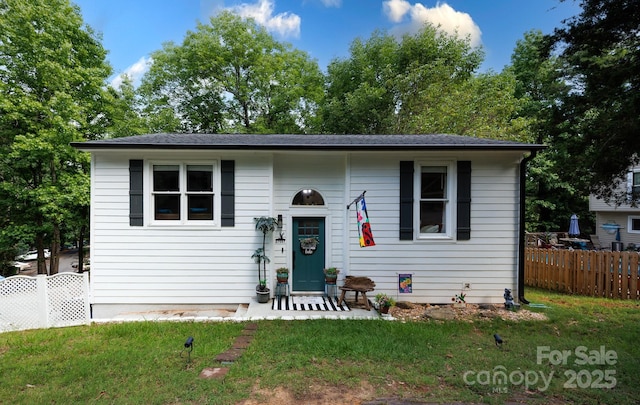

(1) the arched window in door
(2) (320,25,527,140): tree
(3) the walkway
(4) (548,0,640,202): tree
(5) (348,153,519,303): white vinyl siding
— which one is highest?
(2) (320,25,527,140): tree

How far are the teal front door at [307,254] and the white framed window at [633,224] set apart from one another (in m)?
17.4

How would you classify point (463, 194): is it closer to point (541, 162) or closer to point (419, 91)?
point (419, 91)

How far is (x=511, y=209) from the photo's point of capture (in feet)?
19.6

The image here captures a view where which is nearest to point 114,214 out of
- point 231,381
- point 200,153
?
point 200,153

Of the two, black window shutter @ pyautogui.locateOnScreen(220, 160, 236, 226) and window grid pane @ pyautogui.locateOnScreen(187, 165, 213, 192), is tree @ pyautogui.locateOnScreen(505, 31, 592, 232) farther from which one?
window grid pane @ pyautogui.locateOnScreen(187, 165, 213, 192)

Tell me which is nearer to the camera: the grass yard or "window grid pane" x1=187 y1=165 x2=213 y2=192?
the grass yard

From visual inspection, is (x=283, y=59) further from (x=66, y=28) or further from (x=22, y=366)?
(x=22, y=366)

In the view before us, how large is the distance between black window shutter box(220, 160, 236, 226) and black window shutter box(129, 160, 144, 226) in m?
1.69

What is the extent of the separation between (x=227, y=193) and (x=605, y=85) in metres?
7.28

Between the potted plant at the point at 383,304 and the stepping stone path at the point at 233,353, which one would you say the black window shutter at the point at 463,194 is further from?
the stepping stone path at the point at 233,353

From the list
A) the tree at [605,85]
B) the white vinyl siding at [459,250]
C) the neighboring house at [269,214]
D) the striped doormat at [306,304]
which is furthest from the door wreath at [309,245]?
the tree at [605,85]

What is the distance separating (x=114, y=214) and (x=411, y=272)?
660 cm

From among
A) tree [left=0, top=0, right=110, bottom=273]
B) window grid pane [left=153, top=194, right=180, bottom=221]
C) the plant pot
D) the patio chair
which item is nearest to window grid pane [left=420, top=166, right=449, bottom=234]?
the plant pot

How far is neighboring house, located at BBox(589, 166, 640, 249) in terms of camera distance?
43.1ft
